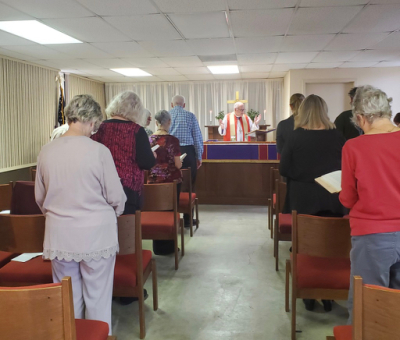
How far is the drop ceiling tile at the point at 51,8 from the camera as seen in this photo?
3584 millimetres

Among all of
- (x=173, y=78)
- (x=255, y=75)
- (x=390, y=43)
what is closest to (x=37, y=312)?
(x=390, y=43)

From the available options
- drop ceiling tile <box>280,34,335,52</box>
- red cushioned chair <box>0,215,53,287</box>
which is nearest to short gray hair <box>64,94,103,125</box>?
red cushioned chair <box>0,215,53,287</box>

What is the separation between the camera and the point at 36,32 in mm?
4730

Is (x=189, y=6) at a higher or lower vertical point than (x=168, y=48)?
lower

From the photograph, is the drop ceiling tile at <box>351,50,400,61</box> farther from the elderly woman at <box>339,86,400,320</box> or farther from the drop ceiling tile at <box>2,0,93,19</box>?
the elderly woman at <box>339,86,400,320</box>

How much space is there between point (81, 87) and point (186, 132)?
507 cm

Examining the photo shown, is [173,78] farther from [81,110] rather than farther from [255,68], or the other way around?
[81,110]

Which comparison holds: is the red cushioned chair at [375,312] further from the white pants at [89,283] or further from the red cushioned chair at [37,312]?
the white pants at [89,283]

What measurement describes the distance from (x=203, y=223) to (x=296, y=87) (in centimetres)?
453

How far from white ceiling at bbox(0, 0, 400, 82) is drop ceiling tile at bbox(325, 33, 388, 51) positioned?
14mm

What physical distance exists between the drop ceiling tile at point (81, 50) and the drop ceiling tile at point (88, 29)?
1.48 ft

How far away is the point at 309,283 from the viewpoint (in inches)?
85.0

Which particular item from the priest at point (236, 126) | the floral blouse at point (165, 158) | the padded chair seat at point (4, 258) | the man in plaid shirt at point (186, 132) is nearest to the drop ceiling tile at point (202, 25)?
the man in plaid shirt at point (186, 132)

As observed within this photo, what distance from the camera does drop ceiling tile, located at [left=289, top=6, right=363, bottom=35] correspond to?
154 inches
